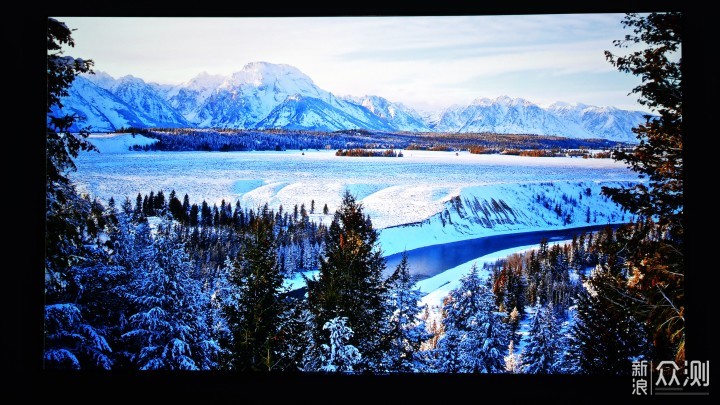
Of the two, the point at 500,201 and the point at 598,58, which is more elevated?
the point at 598,58

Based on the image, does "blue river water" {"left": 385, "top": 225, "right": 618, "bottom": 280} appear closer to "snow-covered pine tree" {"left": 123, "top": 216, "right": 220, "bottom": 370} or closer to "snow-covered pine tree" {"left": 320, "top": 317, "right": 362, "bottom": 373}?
"snow-covered pine tree" {"left": 320, "top": 317, "right": 362, "bottom": 373}

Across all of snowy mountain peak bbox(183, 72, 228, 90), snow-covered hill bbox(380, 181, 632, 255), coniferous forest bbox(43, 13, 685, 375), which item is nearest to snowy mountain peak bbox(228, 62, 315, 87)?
snowy mountain peak bbox(183, 72, 228, 90)

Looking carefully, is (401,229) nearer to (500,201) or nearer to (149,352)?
(500,201)

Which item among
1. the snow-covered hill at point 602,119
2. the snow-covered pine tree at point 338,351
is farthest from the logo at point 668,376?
the snow-covered pine tree at point 338,351

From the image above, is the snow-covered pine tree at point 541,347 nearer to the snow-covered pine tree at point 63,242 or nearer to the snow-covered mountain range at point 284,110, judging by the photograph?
the snow-covered mountain range at point 284,110

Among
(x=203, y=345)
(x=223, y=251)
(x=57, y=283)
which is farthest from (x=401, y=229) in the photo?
(x=57, y=283)

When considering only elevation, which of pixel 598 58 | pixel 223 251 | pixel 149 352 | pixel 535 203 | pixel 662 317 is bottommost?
pixel 149 352

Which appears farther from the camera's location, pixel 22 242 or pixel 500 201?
pixel 500 201

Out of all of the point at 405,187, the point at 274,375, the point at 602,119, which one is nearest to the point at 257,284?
the point at 274,375
